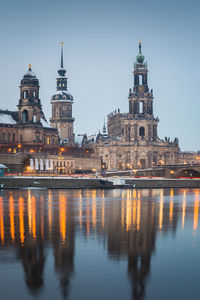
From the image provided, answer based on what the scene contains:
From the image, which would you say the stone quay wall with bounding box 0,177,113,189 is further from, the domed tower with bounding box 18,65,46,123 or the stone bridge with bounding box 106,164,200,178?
the domed tower with bounding box 18,65,46,123

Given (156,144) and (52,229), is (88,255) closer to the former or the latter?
(52,229)

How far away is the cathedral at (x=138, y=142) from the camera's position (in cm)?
18775

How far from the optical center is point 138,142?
187625 millimetres

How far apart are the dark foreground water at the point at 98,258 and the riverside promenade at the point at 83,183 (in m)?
52.9

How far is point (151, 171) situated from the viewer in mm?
153875

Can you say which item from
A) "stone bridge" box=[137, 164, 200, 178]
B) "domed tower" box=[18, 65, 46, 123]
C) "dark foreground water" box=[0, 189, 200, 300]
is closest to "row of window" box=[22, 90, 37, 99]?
"domed tower" box=[18, 65, 46, 123]

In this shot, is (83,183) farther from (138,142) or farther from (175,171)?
(138,142)

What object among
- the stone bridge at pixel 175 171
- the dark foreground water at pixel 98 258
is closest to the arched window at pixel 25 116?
the stone bridge at pixel 175 171

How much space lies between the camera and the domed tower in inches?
5856

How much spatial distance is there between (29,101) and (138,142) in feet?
181

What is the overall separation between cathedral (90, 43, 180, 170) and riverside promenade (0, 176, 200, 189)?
213 feet

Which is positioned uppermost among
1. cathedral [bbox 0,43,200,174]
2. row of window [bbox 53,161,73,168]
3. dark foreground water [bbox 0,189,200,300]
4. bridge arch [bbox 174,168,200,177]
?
cathedral [bbox 0,43,200,174]

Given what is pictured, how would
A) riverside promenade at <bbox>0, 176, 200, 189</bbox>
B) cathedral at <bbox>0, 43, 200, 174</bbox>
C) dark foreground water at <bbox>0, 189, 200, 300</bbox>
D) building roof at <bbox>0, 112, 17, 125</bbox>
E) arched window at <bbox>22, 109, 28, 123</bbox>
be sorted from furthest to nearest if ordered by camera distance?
arched window at <bbox>22, 109, 28, 123</bbox> → building roof at <bbox>0, 112, 17, 125</bbox> → cathedral at <bbox>0, 43, 200, 174</bbox> → riverside promenade at <bbox>0, 176, 200, 189</bbox> → dark foreground water at <bbox>0, 189, 200, 300</bbox>

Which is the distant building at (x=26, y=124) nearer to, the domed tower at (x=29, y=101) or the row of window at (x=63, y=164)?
the domed tower at (x=29, y=101)
